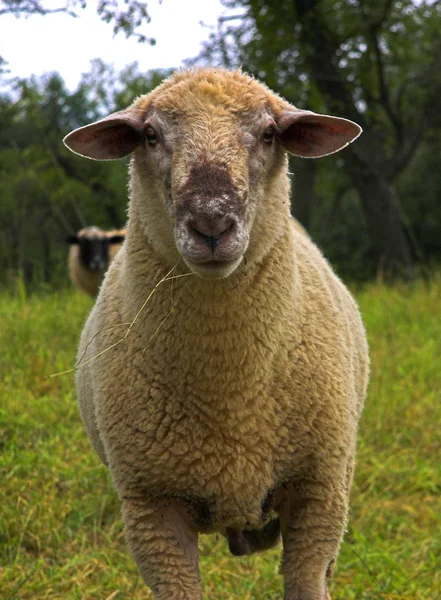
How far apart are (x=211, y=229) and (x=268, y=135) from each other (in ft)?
2.02

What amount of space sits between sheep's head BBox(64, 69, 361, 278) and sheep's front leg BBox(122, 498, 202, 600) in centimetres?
94

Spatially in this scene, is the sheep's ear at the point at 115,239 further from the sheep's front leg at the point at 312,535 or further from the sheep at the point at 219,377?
the sheep's front leg at the point at 312,535

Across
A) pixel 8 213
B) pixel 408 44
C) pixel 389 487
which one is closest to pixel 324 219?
pixel 8 213

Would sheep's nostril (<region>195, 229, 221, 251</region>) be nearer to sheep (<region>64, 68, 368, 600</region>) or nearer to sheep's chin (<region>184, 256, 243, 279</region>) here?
sheep's chin (<region>184, 256, 243, 279</region>)

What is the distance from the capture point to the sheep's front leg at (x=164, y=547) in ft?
9.61

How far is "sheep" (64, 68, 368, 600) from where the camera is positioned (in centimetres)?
292

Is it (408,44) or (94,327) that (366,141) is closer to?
(408,44)

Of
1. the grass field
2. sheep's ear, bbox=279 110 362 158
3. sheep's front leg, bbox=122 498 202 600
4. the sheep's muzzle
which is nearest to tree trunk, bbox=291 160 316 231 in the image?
the grass field

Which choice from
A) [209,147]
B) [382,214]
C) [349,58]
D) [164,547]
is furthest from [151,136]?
[349,58]

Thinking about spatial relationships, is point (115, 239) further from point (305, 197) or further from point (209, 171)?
point (305, 197)

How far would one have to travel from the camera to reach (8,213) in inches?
1056

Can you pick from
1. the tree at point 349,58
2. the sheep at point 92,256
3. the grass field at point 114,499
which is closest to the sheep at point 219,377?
the grass field at point 114,499

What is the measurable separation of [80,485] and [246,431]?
2363 millimetres

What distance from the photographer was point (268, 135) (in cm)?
292
